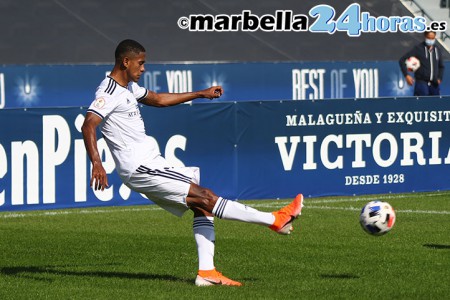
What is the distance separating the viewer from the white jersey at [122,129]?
373 inches

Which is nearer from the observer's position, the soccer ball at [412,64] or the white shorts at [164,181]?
the white shorts at [164,181]

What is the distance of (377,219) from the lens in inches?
397

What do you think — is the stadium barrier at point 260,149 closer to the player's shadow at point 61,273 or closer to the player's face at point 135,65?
the player's shadow at point 61,273

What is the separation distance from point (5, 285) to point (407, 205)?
781cm

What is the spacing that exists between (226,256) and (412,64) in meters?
14.7

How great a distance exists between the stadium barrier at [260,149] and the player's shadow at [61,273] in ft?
14.6

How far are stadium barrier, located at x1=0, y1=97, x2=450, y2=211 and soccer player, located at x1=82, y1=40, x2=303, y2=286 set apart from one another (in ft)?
18.7

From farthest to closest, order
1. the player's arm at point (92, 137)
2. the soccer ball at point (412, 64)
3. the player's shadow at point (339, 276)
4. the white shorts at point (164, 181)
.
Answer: the soccer ball at point (412, 64)
the player's shadow at point (339, 276)
the white shorts at point (164, 181)
the player's arm at point (92, 137)

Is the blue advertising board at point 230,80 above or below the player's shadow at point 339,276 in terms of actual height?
above

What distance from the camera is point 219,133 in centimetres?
1667

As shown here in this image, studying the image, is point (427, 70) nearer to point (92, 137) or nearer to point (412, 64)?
point (412, 64)

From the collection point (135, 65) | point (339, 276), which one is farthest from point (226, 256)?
point (135, 65)

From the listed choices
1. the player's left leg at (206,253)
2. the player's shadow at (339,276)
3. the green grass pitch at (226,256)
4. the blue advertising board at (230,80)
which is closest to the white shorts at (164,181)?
the player's left leg at (206,253)

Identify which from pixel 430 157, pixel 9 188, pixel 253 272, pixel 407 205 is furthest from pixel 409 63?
pixel 253 272
